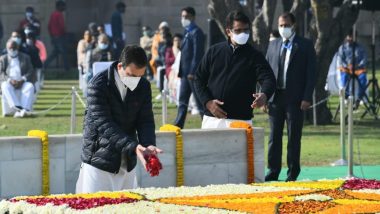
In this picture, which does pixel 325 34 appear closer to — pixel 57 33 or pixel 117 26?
pixel 117 26

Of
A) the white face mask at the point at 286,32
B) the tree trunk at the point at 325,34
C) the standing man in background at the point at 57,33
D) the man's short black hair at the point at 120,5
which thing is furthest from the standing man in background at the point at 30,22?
the white face mask at the point at 286,32

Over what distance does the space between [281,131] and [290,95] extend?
0.49 meters

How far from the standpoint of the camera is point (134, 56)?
10.6 metres

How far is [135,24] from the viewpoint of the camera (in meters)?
48.9

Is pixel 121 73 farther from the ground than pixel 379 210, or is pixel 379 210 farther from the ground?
pixel 121 73

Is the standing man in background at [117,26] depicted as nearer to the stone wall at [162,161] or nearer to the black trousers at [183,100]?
the black trousers at [183,100]

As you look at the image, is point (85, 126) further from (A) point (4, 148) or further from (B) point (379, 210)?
(B) point (379, 210)

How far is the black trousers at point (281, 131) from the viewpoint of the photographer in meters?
15.9

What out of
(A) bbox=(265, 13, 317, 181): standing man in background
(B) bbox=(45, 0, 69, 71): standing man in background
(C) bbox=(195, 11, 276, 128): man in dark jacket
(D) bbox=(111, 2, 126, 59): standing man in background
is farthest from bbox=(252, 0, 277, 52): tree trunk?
(B) bbox=(45, 0, 69, 71): standing man in background

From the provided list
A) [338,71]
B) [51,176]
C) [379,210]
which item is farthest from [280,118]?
[338,71]

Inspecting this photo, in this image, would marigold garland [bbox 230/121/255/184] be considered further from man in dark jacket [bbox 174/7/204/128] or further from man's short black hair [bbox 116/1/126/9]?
man's short black hair [bbox 116/1/126/9]

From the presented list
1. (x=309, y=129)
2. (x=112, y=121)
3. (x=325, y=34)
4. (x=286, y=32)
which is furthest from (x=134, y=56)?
(x=325, y=34)

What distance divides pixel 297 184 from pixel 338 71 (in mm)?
22847

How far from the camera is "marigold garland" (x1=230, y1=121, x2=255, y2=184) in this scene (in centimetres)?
1428
